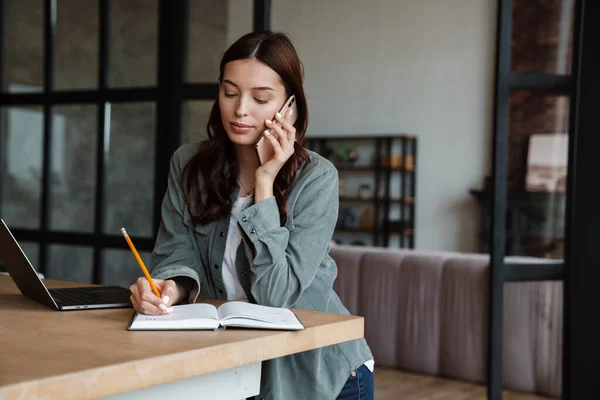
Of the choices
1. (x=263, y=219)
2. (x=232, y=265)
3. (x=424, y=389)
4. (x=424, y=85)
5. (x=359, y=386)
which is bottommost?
(x=424, y=389)

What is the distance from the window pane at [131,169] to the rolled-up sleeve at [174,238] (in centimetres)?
117

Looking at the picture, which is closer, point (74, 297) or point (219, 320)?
point (219, 320)

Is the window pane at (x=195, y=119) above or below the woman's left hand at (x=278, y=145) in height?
above

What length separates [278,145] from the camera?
57.4 inches

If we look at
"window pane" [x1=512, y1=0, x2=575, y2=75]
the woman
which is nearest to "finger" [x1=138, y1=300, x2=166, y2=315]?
the woman

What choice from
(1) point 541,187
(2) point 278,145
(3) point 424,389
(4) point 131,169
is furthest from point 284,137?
(3) point 424,389

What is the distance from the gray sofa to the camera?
3848 mm

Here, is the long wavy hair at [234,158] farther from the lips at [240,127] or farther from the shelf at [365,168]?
the shelf at [365,168]

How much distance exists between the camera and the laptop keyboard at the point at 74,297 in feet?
4.42

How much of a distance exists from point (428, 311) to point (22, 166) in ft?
7.17

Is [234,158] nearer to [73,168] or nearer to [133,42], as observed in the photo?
[133,42]

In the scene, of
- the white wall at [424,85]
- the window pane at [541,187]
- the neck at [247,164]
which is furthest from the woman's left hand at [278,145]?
the white wall at [424,85]

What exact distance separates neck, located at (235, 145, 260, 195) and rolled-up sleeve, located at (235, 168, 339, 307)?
6.6 inches

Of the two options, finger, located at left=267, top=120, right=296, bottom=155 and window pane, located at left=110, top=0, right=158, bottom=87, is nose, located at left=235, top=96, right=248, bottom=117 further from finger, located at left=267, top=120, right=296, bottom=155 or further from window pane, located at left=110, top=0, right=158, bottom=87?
window pane, located at left=110, top=0, right=158, bottom=87
